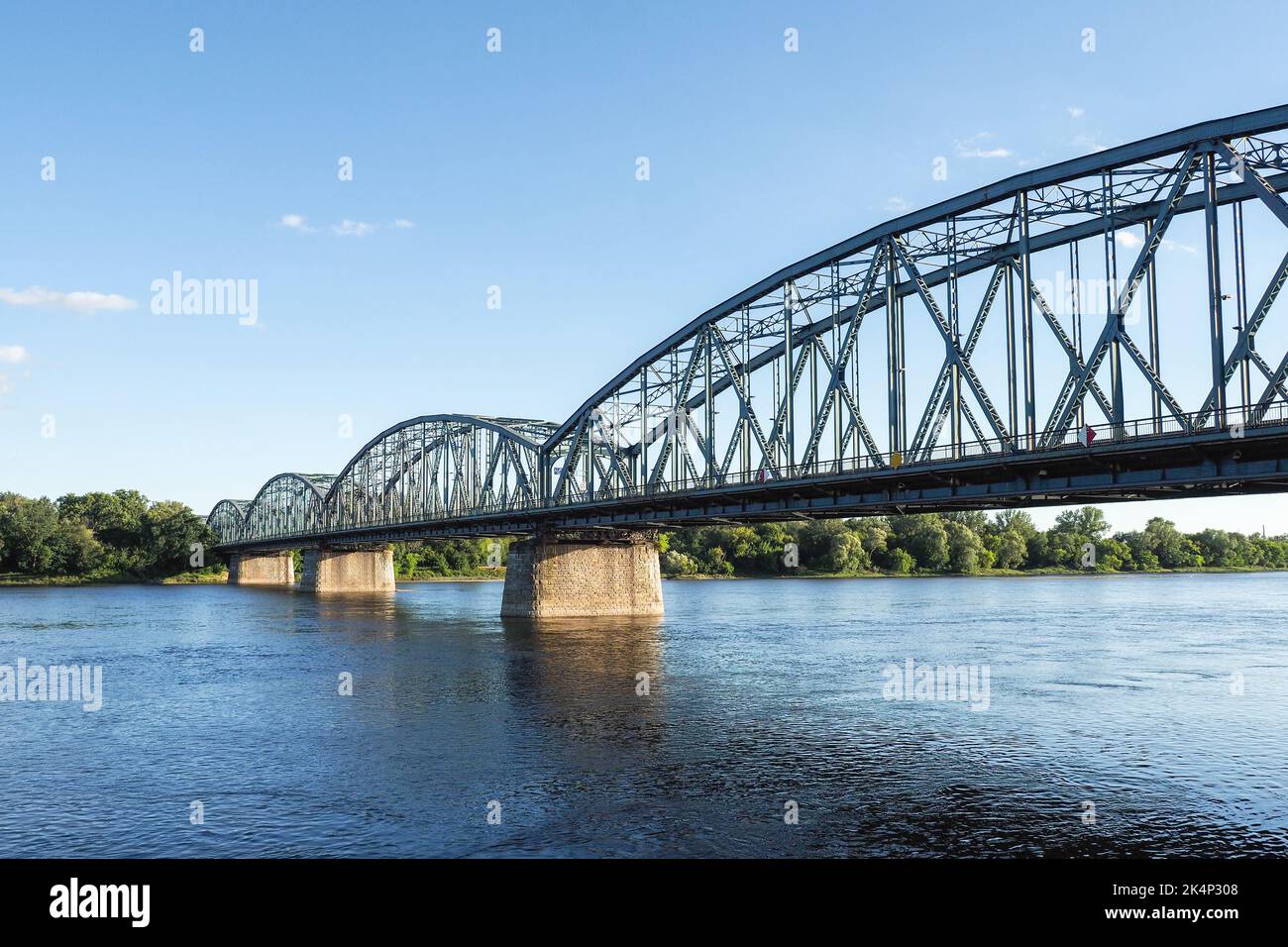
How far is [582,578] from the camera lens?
238 feet

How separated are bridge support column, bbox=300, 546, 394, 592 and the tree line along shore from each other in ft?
97.6

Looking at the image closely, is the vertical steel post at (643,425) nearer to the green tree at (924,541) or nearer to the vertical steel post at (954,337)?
the vertical steel post at (954,337)

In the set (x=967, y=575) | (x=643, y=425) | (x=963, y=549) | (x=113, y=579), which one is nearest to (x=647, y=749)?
(x=643, y=425)

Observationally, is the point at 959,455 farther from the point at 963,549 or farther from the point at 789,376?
the point at 963,549

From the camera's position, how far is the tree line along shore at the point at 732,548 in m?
153

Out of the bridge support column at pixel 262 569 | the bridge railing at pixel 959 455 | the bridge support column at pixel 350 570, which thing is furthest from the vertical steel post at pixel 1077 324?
the bridge support column at pixel 262 569

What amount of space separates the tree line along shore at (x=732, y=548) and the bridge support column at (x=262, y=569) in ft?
A: 21.2

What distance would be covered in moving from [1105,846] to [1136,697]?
750 inches

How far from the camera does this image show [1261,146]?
101ft

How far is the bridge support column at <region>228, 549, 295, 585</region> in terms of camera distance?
6511 inches

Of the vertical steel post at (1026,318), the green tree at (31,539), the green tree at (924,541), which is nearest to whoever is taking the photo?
the vertical steel post at (1026,318)

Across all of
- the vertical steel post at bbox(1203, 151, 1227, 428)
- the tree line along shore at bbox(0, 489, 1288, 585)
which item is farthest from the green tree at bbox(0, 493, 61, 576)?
the vertical steel post at bbox(1203, 151, 1227, 428)

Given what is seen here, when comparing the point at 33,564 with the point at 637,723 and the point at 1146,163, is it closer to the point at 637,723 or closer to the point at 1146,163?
the point at 637,723
